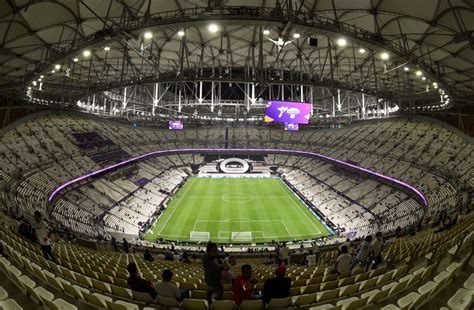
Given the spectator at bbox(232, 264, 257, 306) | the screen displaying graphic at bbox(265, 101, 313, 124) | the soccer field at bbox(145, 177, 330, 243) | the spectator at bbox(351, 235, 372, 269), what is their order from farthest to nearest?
the soccer field at bbox(145, 177, 330, 243), the screen displaying graphic at bbox(265, 101, 313, 124), the spectator at bbox(351, 235, 372, 269), the spectator at bbox(232, 264, 257, 306)

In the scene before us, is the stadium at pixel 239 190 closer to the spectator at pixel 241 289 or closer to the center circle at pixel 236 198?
the spectator at pixel 241 289

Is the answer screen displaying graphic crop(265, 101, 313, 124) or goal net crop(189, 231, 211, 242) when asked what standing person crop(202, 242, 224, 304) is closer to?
screen displaying graphic crop(265, 101, 313, 124)

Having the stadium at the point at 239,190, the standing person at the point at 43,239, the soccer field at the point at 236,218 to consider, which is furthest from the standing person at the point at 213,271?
the soccer field at the point at 236,218

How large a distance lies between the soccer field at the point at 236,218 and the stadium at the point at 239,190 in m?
0.30

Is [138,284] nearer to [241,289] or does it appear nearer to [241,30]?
[241,289]

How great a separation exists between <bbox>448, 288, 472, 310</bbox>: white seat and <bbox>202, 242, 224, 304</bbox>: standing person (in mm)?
4000

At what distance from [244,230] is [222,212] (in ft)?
21.7

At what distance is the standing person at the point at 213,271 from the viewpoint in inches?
232

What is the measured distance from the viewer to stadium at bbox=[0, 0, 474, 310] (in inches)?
258

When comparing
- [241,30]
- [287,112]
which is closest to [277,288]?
[287,112]

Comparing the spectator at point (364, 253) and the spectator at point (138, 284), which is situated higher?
the spectator at point (138, 284)

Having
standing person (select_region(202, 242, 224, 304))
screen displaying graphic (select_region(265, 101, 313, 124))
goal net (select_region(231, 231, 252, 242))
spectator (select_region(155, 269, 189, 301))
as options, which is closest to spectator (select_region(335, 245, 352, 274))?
standing person (select_region(202, 242, 224, 304))

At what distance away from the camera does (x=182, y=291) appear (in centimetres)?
661

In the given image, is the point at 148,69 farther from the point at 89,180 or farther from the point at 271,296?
the point at 271,296
